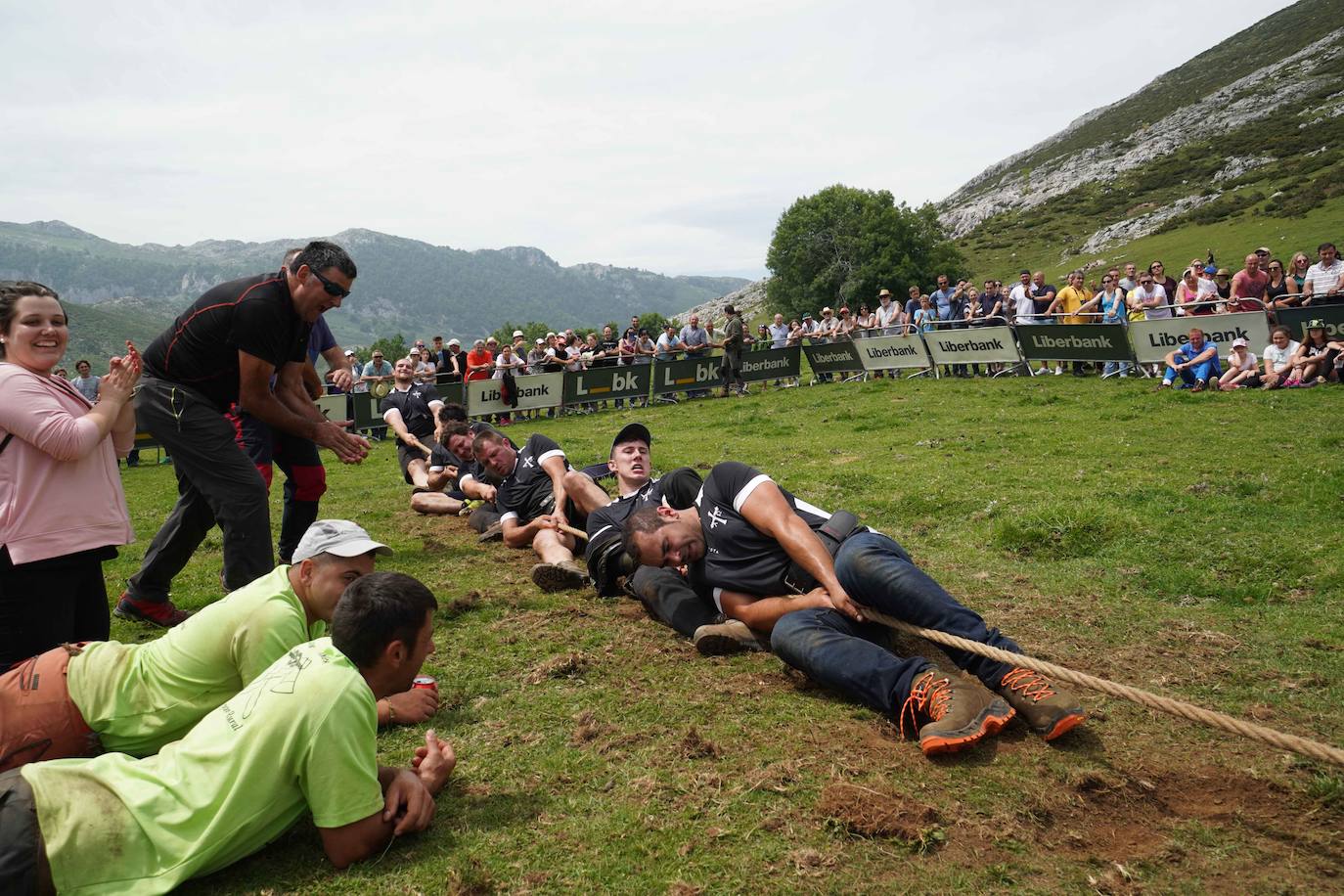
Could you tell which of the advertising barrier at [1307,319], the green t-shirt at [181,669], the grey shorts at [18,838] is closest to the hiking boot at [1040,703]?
the green t-shirt at [181,669]

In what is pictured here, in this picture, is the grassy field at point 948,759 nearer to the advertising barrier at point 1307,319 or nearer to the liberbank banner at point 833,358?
the advertising barrier at point 1307,319

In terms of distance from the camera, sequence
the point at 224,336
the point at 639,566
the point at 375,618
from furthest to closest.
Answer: the point at 639,566, the point at 224,336, the point at 375,618

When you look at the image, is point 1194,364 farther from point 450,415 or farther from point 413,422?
point 413,422

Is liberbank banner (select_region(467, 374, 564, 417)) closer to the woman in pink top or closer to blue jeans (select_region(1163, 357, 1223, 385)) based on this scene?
blue jeans (select_region(1163, 357, 1223, 385))

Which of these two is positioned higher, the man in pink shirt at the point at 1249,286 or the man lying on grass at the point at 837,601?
the man in pink shirt at the point at 1249,286

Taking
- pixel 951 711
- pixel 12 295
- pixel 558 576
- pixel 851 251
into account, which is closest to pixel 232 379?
pixel 12 295

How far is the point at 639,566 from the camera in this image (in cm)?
646

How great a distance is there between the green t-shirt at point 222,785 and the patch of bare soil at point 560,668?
202 centimetres

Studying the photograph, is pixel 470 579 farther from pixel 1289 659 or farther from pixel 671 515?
pixel 1289 659

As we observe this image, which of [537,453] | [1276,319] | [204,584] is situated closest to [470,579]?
[537,453]

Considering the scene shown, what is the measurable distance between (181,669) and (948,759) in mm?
3283

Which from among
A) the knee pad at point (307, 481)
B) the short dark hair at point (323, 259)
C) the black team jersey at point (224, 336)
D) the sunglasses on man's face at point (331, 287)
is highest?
the short dark hair at point (323, 259)

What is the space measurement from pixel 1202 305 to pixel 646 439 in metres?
14.5

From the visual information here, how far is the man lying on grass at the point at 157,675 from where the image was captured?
126 inches
